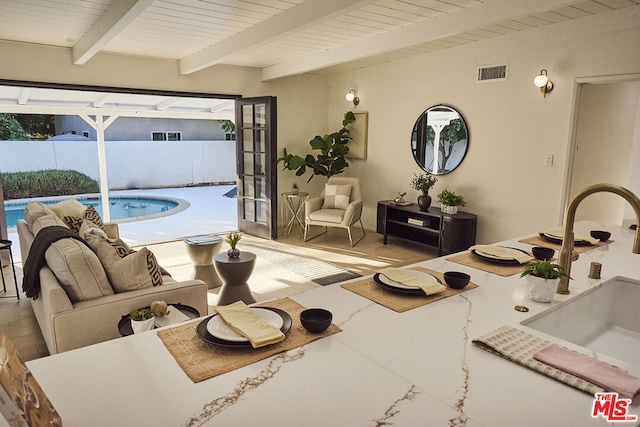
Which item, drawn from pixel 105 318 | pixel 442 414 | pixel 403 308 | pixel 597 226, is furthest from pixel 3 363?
pixel 597 226

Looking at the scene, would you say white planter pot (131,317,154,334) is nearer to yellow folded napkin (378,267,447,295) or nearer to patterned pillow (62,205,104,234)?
yellow folded napkin (378,267,447,295)

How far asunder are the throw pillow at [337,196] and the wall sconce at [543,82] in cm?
263

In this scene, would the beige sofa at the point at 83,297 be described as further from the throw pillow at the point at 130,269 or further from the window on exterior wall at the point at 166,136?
the window on exterior wall at the point at 166,136

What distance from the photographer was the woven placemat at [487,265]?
1823 millimetres

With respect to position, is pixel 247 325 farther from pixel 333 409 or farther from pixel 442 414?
pixel 442 414

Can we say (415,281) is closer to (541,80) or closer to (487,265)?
(487,265)

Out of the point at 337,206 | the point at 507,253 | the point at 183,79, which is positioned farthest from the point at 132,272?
the point at 183,79

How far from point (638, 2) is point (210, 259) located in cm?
427

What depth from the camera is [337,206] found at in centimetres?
595

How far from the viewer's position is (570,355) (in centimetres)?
110

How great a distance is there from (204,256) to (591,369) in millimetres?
3521

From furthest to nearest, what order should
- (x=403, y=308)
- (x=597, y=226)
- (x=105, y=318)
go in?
(x=597, y=226)
(x=105, y=318)
(x=403, y=308)

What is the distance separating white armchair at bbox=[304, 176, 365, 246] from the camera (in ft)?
18.4

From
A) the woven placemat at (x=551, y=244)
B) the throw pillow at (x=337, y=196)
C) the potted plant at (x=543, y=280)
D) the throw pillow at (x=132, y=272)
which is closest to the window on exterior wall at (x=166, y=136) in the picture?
the throw pillow at (x=337, y=196)
